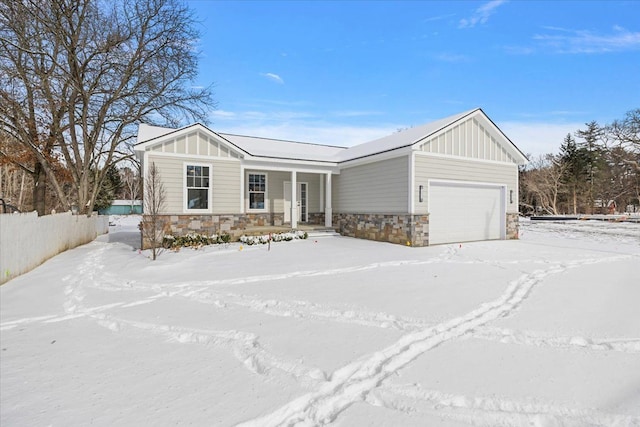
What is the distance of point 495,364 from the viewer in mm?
2676

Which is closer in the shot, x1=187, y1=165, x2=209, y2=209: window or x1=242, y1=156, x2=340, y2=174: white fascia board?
x1=187, y1=165, x2=209, y2=209: window

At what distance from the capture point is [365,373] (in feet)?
8.38

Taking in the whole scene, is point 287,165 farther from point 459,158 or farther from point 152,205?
point 459,158

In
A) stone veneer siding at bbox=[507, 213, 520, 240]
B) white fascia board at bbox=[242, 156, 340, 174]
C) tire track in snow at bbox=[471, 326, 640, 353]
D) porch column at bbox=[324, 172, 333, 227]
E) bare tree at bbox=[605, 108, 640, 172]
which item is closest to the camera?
tire track in snow at bbox=[471, 326, 640, 353]

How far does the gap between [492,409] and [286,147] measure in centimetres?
1496

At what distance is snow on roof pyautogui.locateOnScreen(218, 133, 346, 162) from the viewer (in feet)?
46.2

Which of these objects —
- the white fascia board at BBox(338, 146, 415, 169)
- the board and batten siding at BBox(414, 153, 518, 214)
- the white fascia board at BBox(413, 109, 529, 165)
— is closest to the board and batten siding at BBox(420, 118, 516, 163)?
the white fascia board at BBox(413, 109, 529, 165)

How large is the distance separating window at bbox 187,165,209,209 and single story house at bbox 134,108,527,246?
0.11 feet

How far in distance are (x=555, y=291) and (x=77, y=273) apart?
9.23 meters

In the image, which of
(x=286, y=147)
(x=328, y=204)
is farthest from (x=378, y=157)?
(x=286, y=147)

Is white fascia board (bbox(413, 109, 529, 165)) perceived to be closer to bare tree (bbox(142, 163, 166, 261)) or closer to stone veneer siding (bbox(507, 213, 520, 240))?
stone veneer siding (bbox(507, 213, 520, 240))

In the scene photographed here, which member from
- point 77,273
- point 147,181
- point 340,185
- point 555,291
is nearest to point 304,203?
point 340,185

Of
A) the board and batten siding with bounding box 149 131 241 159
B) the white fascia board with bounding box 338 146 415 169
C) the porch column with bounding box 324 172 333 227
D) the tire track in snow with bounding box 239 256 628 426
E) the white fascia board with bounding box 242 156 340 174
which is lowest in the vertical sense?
the tire track in snow with bounding box 239 256 628 426

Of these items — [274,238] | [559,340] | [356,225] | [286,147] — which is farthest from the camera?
[286,147]
